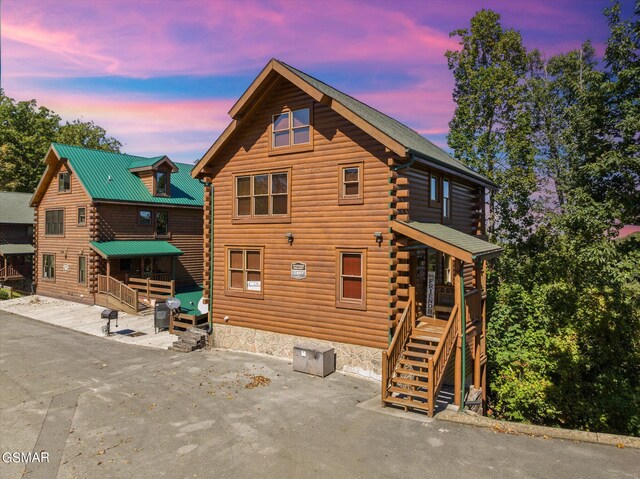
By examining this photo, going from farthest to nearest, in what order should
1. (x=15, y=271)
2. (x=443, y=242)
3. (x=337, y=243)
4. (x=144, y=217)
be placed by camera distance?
(x=15, y=271) → (x=144, y=217) → (x=337, y=243) → (x=443, y=242)

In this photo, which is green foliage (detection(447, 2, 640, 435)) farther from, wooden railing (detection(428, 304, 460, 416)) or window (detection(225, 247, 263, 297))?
window (detection(225, 247, 263, 297))

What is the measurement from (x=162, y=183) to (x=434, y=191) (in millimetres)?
23454

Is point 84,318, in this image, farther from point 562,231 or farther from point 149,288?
point 562,231

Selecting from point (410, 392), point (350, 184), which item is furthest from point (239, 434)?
point (350, 184)

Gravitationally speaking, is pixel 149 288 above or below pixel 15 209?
below

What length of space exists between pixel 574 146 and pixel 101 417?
91.8 feet

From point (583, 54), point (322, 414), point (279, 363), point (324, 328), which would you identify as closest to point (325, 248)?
point (324, 328)

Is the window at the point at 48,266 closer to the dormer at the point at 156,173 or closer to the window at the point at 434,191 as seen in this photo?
the dormer at the point at 156,173

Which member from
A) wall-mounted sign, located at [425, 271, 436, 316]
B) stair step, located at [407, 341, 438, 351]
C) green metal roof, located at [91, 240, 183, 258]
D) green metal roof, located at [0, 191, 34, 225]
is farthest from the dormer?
stair step, located at [407, 341, 438, 351]

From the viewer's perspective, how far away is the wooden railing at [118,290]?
25.8 meters

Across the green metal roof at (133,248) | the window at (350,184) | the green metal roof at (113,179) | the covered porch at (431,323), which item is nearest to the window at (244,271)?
the window at (350,184)

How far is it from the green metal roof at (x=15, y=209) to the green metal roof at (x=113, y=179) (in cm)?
1158

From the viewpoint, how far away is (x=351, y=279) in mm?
15008

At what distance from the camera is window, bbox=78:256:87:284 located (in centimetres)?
2939
